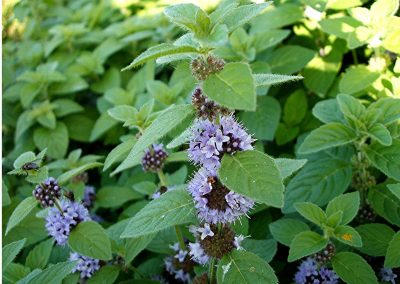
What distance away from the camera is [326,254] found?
1.72 m

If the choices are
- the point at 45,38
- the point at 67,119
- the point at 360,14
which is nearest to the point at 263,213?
the point at 360,14

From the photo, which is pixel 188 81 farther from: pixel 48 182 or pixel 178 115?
pixel 178 115

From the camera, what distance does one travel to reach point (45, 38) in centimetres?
371

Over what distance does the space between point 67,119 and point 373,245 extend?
1.88 m

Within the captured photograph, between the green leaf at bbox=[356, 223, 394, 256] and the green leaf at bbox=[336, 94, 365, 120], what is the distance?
1.25ft

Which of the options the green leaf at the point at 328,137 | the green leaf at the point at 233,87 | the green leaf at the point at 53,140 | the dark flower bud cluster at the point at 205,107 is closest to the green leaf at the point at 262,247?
the green leaf at the point at 328,137

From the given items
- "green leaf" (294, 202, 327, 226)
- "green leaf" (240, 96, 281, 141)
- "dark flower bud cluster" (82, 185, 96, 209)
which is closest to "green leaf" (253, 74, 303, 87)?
"green leaf" (294, 202, 327, 226)

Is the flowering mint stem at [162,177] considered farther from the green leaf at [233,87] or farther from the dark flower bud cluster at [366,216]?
the green leaf at [233,87]

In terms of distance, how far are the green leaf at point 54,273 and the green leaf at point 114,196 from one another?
752 mm

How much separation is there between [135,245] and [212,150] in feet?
2.11

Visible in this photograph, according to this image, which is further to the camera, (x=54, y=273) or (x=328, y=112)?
(x=328, y=112)

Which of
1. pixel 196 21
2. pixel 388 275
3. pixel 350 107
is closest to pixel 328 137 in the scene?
pixel 350 107

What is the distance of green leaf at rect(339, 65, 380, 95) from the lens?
7.08 feet

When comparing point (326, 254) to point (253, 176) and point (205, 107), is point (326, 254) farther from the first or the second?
point (205, 107)
